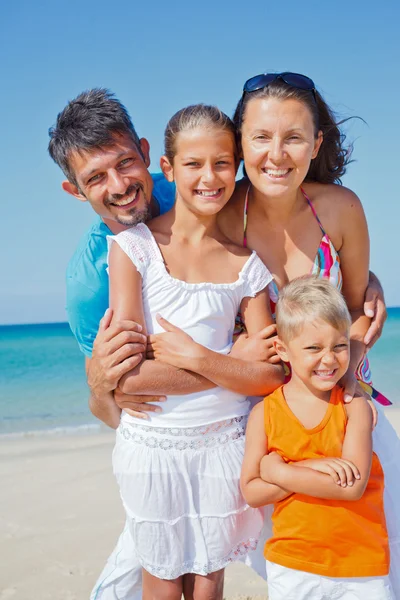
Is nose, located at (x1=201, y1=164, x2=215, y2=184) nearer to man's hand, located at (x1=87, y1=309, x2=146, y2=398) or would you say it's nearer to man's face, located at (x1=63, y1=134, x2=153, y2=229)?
man's face, located at (x1=63, y1=134, x2=153, y2=229)

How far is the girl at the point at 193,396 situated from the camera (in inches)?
115

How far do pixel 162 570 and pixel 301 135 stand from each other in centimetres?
212

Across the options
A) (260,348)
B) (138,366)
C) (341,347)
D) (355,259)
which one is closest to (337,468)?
(341,347)

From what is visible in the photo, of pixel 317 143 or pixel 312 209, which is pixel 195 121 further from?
pixel 312 209

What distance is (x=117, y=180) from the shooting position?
3.38 metres

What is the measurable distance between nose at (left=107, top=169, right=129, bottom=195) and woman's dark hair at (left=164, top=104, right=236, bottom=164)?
349 mm

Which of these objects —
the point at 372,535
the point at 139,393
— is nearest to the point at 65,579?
the point at 139,393

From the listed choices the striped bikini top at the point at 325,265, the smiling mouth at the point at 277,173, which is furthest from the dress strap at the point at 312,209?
the smiling mouth at the point at 277,173

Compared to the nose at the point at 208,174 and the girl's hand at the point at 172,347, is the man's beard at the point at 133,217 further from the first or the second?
the girl's hand at the point at 172,347

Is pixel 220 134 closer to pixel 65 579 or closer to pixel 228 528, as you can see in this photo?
pixel 228 528

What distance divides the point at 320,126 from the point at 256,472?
5.81 feet

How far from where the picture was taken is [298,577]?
8.96 feet

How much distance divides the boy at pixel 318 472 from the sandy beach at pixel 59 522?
2444mm

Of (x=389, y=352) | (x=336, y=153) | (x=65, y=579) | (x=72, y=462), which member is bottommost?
(x=389, y=352)
